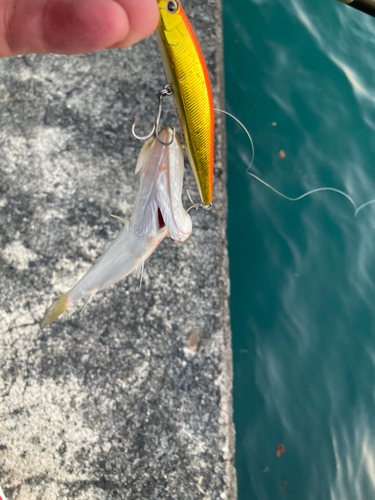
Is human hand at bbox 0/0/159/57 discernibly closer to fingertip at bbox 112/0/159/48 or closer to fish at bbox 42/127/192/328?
fingertip at bbox 112/0/159/48

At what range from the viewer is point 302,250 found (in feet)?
9.93

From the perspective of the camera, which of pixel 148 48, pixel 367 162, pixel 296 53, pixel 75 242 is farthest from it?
pixel 296 53

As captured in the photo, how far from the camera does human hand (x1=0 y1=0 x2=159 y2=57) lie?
1.05 m

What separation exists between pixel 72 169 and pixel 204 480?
75.2 inches

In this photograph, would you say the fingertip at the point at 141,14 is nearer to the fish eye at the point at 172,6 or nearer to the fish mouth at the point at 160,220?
the fish eye at the point at 172,6

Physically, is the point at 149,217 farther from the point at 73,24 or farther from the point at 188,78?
the point at 73,24

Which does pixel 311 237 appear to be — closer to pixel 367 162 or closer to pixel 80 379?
pixel 367 162

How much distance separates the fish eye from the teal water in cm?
212

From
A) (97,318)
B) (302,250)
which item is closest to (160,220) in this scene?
(97,318)

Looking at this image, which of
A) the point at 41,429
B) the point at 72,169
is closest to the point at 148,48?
the point at 72,169

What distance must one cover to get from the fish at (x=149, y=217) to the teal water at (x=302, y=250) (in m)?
1.49

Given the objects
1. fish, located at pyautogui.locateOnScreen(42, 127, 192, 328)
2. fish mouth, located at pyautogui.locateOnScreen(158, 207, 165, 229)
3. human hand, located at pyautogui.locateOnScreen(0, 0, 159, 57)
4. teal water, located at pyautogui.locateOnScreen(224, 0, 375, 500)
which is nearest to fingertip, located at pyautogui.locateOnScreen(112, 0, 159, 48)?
human hand, located at pyautogui.locateOnScreen(0, 0, 159, 57)

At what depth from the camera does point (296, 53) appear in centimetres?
353

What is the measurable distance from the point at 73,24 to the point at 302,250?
2.37m
